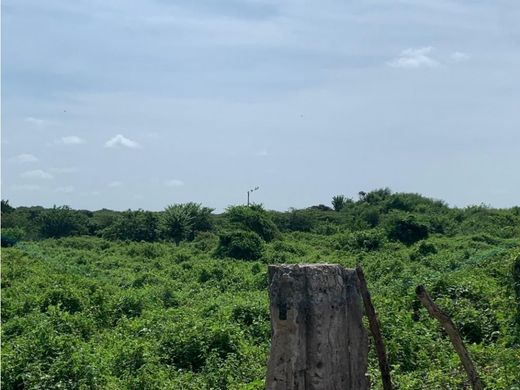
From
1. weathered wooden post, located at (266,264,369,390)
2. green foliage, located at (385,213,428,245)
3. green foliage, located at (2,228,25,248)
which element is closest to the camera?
weathered wooden post, located at (266,264,369,390)

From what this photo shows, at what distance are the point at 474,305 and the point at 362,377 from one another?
6640mm

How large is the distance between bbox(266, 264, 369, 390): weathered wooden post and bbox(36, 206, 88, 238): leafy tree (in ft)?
111

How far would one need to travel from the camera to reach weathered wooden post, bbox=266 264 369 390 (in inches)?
133

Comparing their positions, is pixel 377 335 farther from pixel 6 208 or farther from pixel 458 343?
pixel 6 208

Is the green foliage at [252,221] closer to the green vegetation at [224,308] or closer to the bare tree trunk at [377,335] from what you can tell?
the green vegetation at [224,308]

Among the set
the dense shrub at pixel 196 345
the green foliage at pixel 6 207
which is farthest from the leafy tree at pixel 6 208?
the dense shrub at pixel 196 345

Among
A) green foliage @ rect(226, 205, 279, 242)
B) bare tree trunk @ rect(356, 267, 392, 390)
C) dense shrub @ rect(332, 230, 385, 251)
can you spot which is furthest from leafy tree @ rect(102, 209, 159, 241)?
bare tree trunk @ rect(356, 267, 392, 390)

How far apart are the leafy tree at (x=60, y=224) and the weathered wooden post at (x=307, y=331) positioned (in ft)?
111

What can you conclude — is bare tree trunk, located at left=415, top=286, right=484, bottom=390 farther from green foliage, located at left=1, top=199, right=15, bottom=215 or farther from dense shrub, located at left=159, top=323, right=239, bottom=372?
→ green foliage, located at left=1, top=199, right=15, bottom=215

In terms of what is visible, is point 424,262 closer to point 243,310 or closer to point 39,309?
point 243,310

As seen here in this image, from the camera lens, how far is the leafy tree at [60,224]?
117ft

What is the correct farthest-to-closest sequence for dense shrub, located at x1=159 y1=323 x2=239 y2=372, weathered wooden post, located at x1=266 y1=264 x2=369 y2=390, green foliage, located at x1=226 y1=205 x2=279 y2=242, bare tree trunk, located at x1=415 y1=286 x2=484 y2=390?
green foliage, located at x1=226 y1=205 x2=279 y2=242 → dense shrub, located at x1=159 y1=323 x2=239 y2=372 → bare tree trunk, located at x1=415 y1=286 x2=484 y2=390 → weathered wooden post, located at x1=266 y1=264 x2=369 y2=390

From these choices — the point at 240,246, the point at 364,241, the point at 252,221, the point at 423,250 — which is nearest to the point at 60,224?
the point at 252,221

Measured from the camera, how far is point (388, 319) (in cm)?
862
